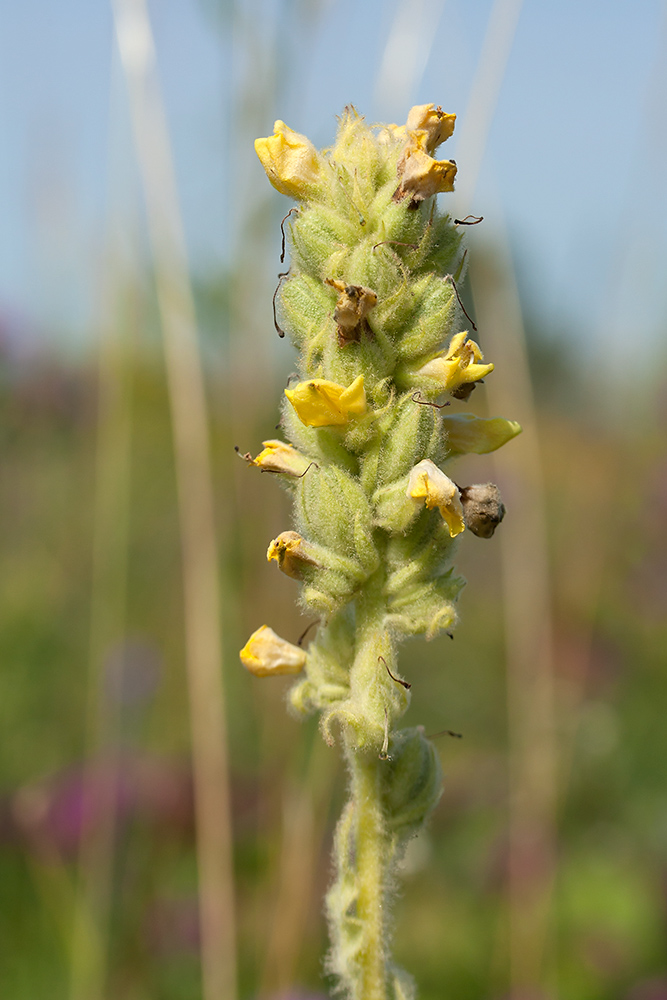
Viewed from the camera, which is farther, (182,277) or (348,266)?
(182,277)

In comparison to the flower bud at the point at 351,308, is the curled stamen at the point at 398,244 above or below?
above

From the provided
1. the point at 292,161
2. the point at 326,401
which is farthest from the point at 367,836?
the point at 292,161

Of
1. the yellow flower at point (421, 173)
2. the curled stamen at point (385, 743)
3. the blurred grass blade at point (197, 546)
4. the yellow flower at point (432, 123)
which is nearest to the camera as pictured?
the curled stamen at point (385, 743)

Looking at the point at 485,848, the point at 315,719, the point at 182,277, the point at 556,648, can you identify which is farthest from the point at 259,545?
the point at 556,648

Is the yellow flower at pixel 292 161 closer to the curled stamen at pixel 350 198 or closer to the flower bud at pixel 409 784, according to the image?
the curled stamen at pixel 350 198

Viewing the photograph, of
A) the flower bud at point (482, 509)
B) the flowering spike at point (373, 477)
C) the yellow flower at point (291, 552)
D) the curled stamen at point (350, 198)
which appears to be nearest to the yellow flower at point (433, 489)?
the flowering spike at point (373, 477)

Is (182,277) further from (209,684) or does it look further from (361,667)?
(361,667)

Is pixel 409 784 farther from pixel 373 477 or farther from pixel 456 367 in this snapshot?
pixel 456 367
